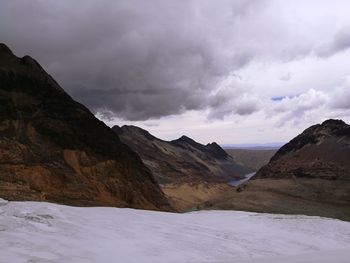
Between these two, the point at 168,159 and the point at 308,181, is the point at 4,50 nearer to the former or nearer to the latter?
the point at 308,181

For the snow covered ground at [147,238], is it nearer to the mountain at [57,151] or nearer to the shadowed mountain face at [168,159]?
the mountain at [57,151]

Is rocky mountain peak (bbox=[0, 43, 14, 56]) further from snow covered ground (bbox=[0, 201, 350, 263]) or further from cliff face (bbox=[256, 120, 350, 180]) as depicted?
cliff face (bbox=[256, 120, 350, 180])

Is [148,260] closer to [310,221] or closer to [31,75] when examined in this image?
[310,221]

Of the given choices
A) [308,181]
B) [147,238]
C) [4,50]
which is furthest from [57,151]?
[308,181]

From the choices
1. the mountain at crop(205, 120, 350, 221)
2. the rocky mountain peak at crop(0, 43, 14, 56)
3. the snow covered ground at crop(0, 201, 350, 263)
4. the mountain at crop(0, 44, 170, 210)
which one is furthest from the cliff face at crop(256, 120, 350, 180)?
the snow covered ground at crop(0, 201, 350, 263)

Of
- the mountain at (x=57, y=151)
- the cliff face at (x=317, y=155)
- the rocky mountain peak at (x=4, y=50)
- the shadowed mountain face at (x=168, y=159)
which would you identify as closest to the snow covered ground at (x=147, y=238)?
the mountain at (x=57, y=151)
